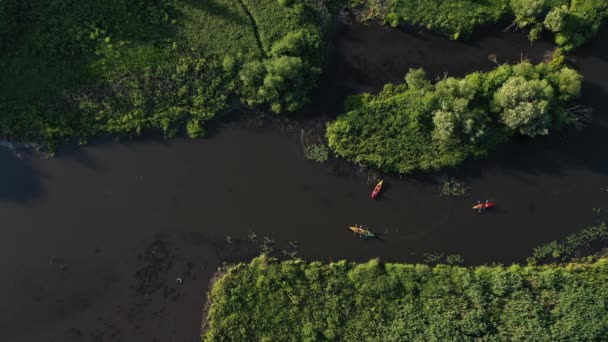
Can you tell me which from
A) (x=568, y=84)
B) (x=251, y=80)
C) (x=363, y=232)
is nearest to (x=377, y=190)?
(x=363, y=232)

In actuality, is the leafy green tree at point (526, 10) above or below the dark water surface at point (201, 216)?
above

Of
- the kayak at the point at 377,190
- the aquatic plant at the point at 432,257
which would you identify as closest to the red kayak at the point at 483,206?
the aquatic plant at the point at 432,257

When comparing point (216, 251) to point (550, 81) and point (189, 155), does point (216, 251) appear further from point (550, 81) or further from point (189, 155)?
point (550, 81)

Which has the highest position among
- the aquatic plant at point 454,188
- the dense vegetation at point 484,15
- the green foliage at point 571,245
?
the dense vegetation at point 484,15

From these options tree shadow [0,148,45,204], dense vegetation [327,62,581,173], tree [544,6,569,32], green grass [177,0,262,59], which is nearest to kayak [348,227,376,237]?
dense vegetation [327,62,581,173]

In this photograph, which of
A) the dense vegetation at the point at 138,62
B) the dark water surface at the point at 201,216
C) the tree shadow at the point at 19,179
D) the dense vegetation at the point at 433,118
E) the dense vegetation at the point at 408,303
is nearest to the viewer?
the dense vegetation at the point at 408,303

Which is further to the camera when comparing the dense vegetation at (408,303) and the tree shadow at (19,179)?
the tree shadow at (19,179)

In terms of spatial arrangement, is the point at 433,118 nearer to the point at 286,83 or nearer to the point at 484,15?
the point at 484,15

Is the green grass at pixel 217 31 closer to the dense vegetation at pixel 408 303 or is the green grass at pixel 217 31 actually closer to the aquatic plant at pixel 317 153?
the aquatic plant at pixel 317 153
